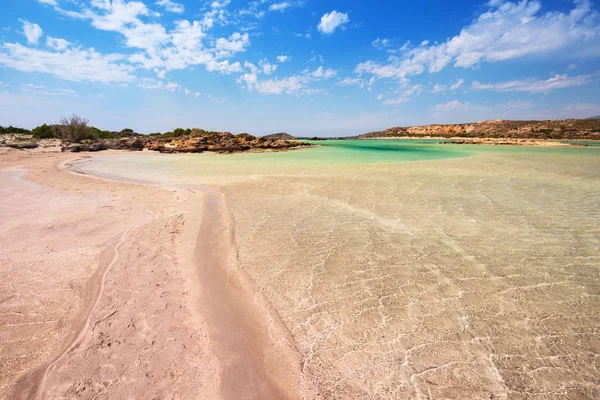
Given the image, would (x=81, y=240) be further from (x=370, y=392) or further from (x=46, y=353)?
(x=370, y=392)

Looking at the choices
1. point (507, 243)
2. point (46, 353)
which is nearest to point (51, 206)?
point (46, 353)

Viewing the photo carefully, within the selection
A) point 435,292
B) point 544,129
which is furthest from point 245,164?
point 544,129

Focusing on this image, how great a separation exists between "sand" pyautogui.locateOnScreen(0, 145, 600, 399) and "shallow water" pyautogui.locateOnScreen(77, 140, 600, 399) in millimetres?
19

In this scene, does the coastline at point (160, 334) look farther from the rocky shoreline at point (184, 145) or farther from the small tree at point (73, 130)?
the small tree at point (73, 130)

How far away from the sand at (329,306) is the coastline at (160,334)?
0.02 metres

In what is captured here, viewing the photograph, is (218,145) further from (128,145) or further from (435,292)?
(435,292)

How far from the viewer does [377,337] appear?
2.77m

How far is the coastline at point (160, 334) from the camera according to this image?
228 centimetres

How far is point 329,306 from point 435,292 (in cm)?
146

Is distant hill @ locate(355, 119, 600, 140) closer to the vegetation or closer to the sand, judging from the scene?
the sand

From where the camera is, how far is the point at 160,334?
2852mm

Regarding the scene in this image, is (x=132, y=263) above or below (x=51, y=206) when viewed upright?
below

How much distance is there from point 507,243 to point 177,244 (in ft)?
20.9

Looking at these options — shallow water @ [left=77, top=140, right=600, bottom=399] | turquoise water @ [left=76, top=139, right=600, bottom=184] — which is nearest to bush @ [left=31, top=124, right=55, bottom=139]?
turquoise water @ [left=76, top=139, right=600, bottom=184]
